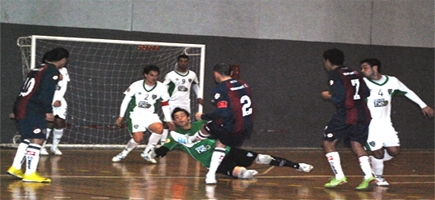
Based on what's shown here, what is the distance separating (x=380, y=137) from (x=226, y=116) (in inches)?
95.4

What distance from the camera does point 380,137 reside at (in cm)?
1118

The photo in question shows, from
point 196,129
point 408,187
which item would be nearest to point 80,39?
point 196,129

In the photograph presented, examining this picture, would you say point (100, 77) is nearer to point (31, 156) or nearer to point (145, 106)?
point (145, 106)

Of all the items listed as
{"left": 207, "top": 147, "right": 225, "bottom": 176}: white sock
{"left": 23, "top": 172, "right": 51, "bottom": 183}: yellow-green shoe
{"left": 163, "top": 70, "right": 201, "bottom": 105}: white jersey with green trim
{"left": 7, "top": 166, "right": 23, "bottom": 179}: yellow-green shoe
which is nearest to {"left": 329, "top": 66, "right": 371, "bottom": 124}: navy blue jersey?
{"left": 207, "top": 147, "right": 225, "bottom": 176}: white sock

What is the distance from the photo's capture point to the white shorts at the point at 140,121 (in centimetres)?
1345

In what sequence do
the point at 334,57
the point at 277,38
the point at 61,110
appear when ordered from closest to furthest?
1. the point at 334,57
2. the point at 61,110
3. the point at 277,38

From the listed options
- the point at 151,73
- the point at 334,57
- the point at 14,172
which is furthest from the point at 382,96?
the point at 14,172

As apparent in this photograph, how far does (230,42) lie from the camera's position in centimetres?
1781

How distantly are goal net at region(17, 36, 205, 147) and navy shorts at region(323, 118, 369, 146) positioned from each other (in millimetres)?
6756

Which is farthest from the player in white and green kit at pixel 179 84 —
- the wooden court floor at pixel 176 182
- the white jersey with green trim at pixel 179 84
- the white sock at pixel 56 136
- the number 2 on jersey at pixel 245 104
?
the number 2 on jersey at pixel 245 104

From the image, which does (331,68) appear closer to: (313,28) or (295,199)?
(295,199)

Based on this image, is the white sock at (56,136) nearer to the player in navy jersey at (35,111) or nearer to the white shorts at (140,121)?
the white shorts at (140,121)

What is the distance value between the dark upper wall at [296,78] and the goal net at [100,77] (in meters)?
0.41

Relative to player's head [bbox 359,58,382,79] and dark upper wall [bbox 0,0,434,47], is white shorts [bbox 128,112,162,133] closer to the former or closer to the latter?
dark upper wall [bbox 0,0,434,47]
